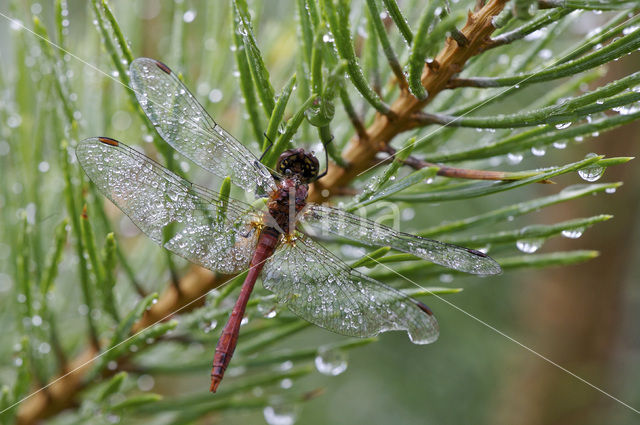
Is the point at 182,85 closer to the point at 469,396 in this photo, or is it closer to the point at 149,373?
the point at 149,373

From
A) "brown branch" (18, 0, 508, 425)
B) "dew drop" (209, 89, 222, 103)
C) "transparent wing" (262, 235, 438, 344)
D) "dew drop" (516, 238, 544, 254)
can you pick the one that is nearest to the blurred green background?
"dew drop" (209, 89, 222, 103)

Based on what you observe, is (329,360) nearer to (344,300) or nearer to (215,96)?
(344,300)

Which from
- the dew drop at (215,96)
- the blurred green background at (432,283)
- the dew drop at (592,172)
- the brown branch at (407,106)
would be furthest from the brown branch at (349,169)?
the dew drop at (215,96)

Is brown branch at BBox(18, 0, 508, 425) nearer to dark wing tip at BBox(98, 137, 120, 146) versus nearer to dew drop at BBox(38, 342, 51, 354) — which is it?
dew drop at BBox(38, 342, 51, 354)

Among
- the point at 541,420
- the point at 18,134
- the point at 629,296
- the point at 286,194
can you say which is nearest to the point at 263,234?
the point at 286,194

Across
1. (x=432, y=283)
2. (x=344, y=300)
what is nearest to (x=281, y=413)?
(x=344, y=300)

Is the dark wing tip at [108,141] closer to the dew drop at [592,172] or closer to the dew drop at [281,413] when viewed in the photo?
the dew drop at [281,413]
